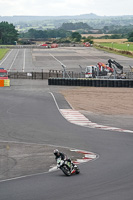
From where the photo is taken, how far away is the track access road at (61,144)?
68.3 ft

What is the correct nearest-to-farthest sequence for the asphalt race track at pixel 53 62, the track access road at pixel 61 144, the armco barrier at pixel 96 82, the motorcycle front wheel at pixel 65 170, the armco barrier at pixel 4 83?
the track access road at pixel 61 144
the motorcycle front wheel at pixel 65 170
the armco barrier at pixel 96 82
the armco barrier at pixel 4 83
the asphalt race track at pixel 53 62

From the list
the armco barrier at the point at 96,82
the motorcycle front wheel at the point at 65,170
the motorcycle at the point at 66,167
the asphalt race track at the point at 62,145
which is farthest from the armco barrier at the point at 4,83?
the motorcycle front wheel at the point at 65,170

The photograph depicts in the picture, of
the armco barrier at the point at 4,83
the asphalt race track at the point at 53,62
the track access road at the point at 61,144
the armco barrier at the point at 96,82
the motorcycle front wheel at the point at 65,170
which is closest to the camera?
the track access road at the point at 61,144

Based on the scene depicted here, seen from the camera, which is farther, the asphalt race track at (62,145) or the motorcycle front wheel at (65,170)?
the motorcycle front wheel at (65,170)

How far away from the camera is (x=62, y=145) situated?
33.2 meters

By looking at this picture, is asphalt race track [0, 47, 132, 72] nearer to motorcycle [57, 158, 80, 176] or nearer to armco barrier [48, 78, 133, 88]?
armco barrier [48, 78, 133, 88]

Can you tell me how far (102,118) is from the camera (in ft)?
145

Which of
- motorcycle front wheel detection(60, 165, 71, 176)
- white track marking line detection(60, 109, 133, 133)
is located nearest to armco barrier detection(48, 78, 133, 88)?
white track marking line detection(60, 109, 133, 133)

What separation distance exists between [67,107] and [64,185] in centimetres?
2798

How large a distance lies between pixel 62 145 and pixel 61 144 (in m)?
0.26

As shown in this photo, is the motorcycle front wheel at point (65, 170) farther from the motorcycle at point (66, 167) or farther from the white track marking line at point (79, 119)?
the white track marking line at point (79, 119)

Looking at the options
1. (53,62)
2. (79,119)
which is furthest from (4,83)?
(53,62)

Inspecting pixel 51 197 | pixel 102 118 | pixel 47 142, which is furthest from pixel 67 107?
pixel 51 197

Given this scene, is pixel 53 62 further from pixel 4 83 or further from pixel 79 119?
pixel 79 119
